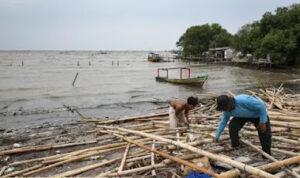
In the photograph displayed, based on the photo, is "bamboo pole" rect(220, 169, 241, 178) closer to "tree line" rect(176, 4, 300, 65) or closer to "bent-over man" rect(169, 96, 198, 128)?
"bent-over man" rect(169, 96, 198, 128)

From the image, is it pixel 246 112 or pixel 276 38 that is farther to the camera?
pixel 276 38

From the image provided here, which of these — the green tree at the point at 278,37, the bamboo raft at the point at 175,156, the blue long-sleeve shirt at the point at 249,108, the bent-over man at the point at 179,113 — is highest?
the green tree at the point at 278,37

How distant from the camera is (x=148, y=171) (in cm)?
470

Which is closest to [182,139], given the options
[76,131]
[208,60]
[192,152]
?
[192,152]

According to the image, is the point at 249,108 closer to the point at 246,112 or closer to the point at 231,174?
the point at 246,112

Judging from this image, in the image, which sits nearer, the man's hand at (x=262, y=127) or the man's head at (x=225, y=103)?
the man's head at (x=225, y=103)

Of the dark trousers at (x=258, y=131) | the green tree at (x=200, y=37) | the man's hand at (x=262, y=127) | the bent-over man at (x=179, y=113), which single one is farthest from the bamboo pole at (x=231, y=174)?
the green tree at (x=200, y=37)

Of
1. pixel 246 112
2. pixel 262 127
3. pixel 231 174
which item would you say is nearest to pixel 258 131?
pixel 262 127

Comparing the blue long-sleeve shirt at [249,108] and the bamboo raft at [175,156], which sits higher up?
the blue long-sleeve shirt at [249,108]

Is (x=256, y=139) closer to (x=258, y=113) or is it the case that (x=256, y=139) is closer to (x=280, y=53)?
(x=258, y=113)

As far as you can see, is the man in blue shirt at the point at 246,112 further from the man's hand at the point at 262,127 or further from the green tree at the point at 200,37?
the green tree at the point at 200,37

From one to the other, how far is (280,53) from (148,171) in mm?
37302

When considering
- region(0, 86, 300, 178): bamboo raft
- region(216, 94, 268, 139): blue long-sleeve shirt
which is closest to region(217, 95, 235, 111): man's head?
region(216, 94, 268, 139): blue long-sleeve shirt

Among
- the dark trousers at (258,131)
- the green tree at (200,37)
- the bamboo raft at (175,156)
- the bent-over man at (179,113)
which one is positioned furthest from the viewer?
the green tree at (200,37)
